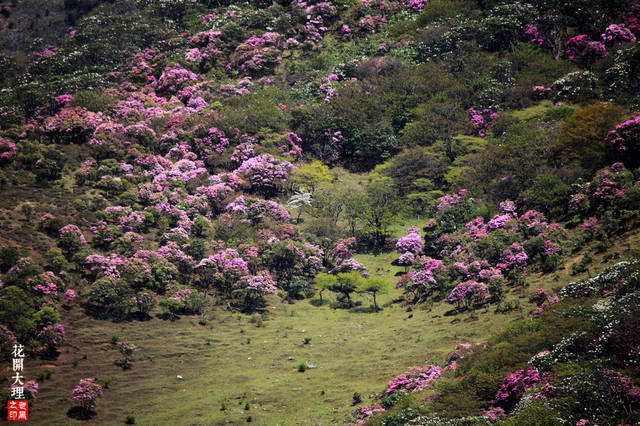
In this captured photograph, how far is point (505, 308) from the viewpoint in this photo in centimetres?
3275

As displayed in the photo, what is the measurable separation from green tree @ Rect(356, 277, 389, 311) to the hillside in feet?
1.13

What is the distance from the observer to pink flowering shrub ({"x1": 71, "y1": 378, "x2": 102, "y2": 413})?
2759 centimetres

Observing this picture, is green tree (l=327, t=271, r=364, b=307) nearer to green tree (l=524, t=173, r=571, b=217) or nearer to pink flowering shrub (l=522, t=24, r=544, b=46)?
green tree (l=524, t=173, r=571, b=217)

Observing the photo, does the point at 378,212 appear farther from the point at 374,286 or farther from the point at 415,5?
the point at 415,5

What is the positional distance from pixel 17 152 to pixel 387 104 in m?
44.2

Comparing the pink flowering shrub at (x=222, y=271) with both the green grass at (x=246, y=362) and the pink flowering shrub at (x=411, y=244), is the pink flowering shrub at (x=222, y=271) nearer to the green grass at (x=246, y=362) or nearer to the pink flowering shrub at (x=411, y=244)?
the green grass at (x=246, y=362)

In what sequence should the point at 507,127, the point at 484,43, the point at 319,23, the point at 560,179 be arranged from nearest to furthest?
the point at 560,179, the point at 507,127, the point at 484,43, the point at 319,23

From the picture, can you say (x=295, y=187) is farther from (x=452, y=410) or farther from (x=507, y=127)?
(x=452, y=410)

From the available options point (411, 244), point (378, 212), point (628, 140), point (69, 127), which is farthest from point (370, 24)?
point (628, 140)

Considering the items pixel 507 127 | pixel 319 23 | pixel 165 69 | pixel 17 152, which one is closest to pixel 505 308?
pixel 507 127

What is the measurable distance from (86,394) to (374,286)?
2315cm

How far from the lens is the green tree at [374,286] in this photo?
142 ft

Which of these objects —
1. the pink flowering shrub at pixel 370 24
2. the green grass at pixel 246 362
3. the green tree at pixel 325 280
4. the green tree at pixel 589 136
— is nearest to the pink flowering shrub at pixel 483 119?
the green tree at pixel 589 136

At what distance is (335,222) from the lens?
55.4 metres
